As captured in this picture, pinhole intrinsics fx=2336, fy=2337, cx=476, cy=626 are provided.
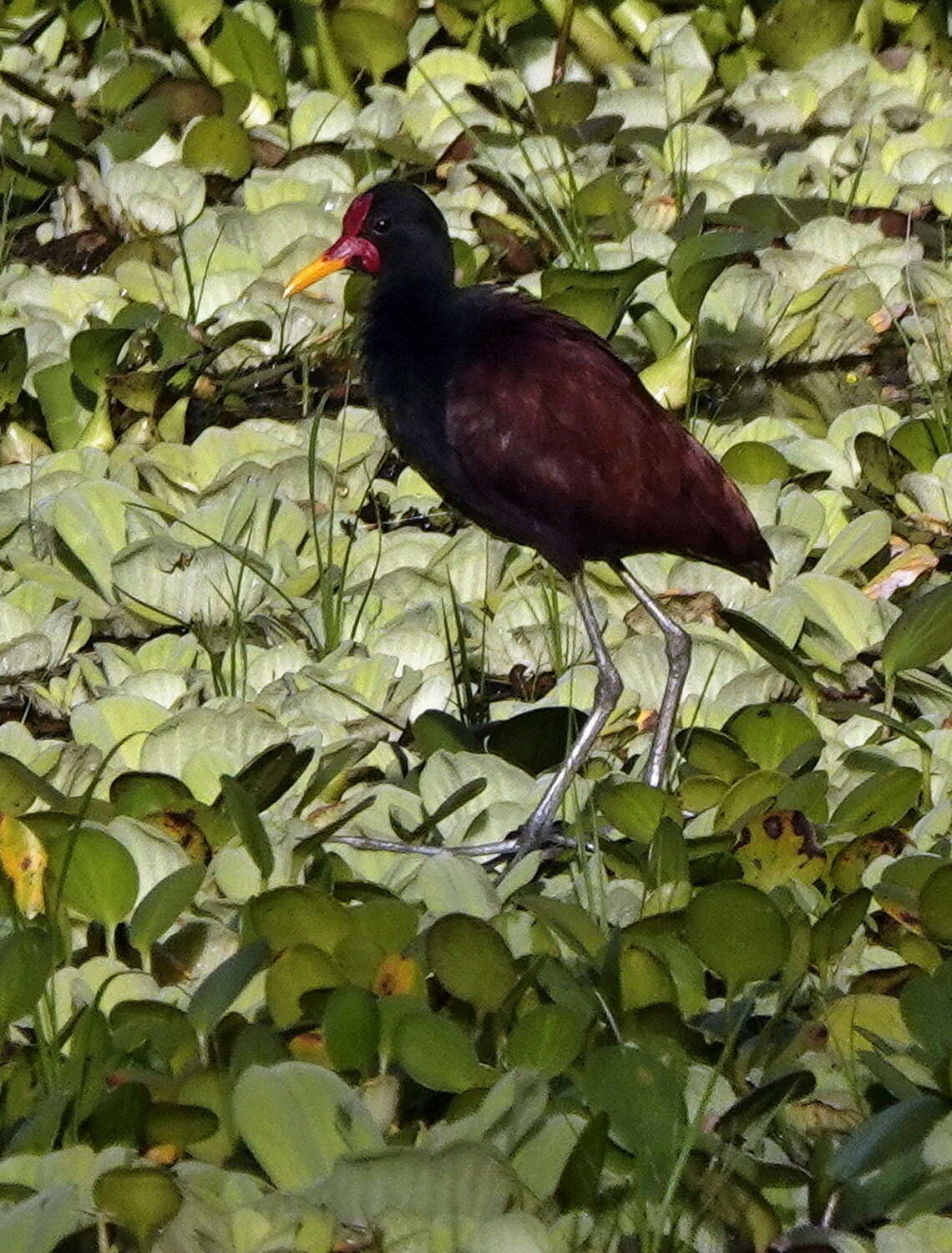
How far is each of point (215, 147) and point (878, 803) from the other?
3.44 m

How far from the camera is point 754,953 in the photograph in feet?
9.05

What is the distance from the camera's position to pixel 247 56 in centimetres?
641

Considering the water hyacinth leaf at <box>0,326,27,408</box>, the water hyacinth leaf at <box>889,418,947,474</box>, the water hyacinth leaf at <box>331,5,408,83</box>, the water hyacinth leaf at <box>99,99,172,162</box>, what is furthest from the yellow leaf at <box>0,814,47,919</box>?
the water hyacinth leaf at <box>331,5,408,83</box>

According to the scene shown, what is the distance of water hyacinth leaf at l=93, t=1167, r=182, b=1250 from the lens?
230cm

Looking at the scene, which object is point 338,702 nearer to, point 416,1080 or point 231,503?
point 231,503

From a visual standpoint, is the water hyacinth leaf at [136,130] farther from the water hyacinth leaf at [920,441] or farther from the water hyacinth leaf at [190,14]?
the water hyacinth leaf at [920,441]

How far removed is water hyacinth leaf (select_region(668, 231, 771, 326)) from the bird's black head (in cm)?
70

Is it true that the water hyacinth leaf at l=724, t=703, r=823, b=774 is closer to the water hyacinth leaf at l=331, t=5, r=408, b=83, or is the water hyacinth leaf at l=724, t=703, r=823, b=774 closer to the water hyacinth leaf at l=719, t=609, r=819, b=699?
the water hyacinth leaf at l=719, t=609, r=819, b=699

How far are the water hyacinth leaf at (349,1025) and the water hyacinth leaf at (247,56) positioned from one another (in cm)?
429

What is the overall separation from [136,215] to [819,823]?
122 inches

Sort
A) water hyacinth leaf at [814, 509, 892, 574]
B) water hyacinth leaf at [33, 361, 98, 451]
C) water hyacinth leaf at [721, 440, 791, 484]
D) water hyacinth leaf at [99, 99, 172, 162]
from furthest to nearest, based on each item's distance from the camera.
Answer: water hyacinth leaf at [99, 99, 172, 162] < water hyacinth leaf at [33, 361, 98, 451] < water hyacinth leaf at [721, 440, 791, 484] < water hyacinth leaf at [814, 509, 892, 574]

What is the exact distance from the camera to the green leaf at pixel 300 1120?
2379 millimetres

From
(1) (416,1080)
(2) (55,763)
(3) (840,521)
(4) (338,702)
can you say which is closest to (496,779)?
(4) (338,702)

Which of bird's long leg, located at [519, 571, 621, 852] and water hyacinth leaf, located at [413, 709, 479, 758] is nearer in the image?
bird's long leg, located at [519, 571, 621, 852]
